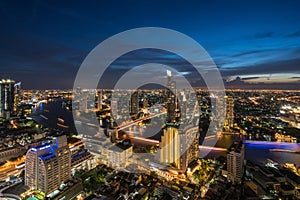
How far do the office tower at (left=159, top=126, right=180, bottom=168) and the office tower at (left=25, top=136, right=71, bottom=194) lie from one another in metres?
1.91

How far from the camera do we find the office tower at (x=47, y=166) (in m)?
2.84

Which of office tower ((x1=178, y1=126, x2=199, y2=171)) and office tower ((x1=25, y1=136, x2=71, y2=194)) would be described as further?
office tower ((x1=178, y1=126, x2=199, y2=171))

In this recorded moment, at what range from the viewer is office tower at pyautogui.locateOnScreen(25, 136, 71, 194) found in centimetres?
284

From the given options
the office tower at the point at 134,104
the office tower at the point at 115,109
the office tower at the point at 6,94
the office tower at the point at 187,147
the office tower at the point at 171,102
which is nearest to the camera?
the office tower at the point at 187,147

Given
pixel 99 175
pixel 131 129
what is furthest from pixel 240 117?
pixel 99 175

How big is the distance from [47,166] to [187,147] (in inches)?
101

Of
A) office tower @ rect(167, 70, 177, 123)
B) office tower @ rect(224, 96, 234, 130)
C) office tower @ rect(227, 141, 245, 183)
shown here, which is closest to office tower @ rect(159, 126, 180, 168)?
office tower @ rect(227, 141, 245, 183)

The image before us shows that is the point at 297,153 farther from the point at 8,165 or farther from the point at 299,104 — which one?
the point at 8,165

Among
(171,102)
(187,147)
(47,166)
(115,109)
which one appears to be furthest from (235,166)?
(115,109)

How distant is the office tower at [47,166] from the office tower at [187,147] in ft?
7.08

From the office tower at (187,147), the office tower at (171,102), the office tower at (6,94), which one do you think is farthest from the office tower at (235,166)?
the office tower at (6,94)

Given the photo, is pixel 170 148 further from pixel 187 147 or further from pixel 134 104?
pixel 134 104

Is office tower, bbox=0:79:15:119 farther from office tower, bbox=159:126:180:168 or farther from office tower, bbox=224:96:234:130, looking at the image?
office tower, bbox=224:96:234:130

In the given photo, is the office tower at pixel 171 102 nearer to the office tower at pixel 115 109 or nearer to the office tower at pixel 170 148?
the office tower at pixel 115 109
